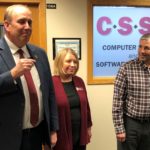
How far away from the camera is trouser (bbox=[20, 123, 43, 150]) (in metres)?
2.11

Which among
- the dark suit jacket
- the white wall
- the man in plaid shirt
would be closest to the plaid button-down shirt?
the man in plaid shirt

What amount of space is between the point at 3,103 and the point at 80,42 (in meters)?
1.65

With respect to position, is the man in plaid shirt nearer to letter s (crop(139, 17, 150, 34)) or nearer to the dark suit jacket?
letter s (crop(139, 17, 150, 34))

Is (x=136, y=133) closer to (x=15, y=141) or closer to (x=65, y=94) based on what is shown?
(x=65, y=94)

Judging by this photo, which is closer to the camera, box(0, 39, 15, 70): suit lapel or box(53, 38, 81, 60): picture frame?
box(0, 39, 15, 70): suit lapel

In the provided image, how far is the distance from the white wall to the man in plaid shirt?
2.61 ft

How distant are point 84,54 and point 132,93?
957mm

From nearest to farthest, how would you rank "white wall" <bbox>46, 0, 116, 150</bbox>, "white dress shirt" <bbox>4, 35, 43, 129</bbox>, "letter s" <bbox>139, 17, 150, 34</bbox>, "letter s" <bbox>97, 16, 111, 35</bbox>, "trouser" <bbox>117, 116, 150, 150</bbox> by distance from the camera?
"white dress shirt" <bbox>4, 35, 43, 129</bbox>, "trouser" <bbox>117, 116, 150, 150</bbox>, "white wall" <bbox>46, 0, 116, 150</bbox>, "letter s" <bbox>97, 16, 111, 35</bbox>, "letter s" <bbox>139, 17, 150, 34</bbox>

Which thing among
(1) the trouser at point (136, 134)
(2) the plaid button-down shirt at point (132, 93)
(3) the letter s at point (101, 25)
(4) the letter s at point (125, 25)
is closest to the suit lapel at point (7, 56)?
(2) the plaid button-down shirt at point (132, 93)

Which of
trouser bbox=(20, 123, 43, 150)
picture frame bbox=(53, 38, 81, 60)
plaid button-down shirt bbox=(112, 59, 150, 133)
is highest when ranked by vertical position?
picture frame bbox=(53, 38, 81, 60)

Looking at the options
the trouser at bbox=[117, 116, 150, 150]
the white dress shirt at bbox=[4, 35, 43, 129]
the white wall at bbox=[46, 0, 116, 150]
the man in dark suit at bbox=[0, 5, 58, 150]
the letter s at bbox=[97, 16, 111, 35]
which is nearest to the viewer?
the man in dark suit at bbox=[0, 5, 58, 150]

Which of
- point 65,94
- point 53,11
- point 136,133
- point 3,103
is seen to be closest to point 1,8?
point 53,11

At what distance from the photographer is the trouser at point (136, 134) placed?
2.70 meters

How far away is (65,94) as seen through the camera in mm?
2635
